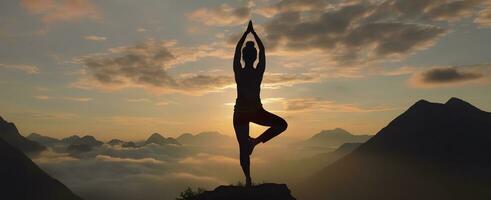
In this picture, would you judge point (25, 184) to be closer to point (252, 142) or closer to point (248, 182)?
point (248, 182)

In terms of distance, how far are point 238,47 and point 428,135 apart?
620 feet

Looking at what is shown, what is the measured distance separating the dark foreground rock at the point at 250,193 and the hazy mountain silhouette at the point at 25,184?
190m

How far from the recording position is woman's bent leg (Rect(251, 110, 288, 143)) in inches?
581

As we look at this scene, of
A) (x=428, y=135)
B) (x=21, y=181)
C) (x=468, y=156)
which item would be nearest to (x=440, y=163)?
(x=468, y=156)

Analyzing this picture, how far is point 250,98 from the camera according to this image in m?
14.8

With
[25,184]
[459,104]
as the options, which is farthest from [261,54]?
[25,184]

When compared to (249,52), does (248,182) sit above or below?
below

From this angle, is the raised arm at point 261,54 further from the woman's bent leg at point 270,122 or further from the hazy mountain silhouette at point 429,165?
the hazy mountain silhouette at point 429,165

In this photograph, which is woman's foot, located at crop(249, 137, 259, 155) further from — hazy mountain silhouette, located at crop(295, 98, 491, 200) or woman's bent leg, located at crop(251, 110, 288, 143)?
hazy mountain silhouette, located at crop(295, 98, 491, 200)

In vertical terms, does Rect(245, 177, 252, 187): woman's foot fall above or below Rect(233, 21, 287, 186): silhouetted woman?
below

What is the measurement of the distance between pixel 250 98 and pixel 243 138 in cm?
141

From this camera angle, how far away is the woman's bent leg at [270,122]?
48.4ft

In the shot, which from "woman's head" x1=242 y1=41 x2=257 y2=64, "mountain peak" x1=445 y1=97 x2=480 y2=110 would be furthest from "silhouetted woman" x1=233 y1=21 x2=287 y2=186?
"mountain peak" x1=445 y1=97 x2=480 y2=110

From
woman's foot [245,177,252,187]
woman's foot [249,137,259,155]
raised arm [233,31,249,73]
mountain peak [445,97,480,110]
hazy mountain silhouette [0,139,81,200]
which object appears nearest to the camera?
raised arm [233,31,249,73]
